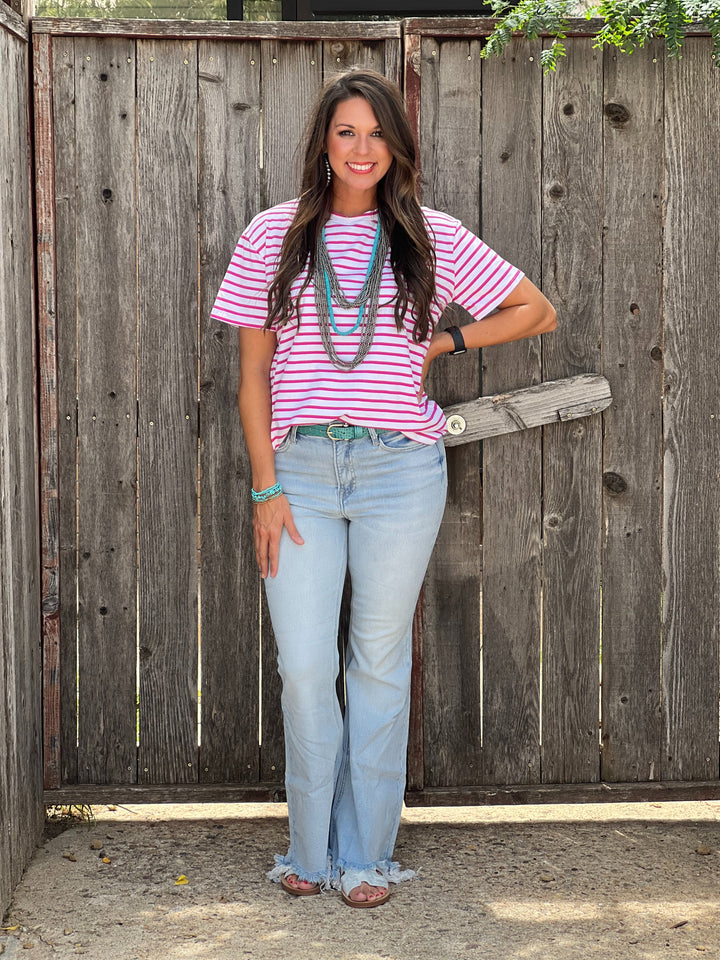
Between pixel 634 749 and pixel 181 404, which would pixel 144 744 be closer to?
pixel 181 404

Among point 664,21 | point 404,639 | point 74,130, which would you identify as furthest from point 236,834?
point 664,21

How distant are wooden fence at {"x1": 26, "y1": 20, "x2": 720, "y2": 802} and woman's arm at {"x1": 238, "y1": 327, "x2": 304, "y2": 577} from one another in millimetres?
412

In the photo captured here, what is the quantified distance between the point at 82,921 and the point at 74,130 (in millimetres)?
2024

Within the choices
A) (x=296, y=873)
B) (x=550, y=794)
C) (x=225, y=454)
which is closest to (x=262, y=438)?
(x=225, y=454)

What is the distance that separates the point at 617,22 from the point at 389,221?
2.70 feet

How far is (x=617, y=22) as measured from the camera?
2816 mm

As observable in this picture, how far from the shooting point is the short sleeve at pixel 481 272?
Answer: 2.72 m

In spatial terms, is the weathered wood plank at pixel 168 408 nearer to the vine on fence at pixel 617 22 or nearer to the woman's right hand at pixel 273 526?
the woman's right hand at pixel 273 526

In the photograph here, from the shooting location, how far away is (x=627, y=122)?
3029mm

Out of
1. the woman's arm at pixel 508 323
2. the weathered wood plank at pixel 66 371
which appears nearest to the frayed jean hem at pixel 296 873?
the weathered wood plank at pixel 66 371

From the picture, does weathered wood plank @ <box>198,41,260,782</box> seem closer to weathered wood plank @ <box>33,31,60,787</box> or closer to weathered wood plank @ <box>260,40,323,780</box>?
weathered wood plank @ <box>260,40,323,780</box>

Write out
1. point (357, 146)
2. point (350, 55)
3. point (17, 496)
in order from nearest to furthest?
point (357, 146) < point (17, 496) < point (350, 55)

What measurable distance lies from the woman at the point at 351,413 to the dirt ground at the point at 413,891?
15cm

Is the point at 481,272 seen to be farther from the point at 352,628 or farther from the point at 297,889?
the point at 297,889
